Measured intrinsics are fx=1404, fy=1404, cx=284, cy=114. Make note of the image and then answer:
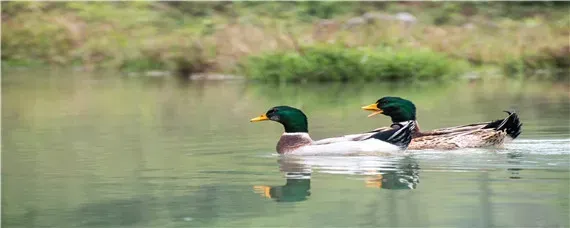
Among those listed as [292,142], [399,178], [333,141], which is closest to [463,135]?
[333,141]

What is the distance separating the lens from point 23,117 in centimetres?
1777

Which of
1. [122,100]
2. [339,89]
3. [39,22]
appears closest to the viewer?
[122,100]

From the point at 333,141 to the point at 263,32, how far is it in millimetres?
18120

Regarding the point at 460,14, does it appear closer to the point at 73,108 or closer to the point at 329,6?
the point at 329,6

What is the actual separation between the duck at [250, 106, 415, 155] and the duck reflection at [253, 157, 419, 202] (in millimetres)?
131

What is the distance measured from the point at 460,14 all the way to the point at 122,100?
51.7ft

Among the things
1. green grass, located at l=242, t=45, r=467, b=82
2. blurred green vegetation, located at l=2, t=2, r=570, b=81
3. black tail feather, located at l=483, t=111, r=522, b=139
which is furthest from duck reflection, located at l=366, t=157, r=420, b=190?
blurred green vegetation, located at l=2, t=2, r=570, b=81

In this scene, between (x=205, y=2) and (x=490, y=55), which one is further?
(x=205, y=2)

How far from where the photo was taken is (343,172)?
10.7 meters

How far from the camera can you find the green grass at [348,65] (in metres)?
26.1

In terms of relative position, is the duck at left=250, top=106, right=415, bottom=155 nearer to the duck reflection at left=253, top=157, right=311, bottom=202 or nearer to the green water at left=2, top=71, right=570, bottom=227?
the green water at left=2, top=71, right=570, bottom=227

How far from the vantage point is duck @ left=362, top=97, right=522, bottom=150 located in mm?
12305

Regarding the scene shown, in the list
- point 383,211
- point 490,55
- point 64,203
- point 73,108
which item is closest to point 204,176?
point 64,203

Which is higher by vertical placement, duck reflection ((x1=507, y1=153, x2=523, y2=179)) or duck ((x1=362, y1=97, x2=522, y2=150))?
duck ((x1=362, y1=97, x2=522, y2=150))
